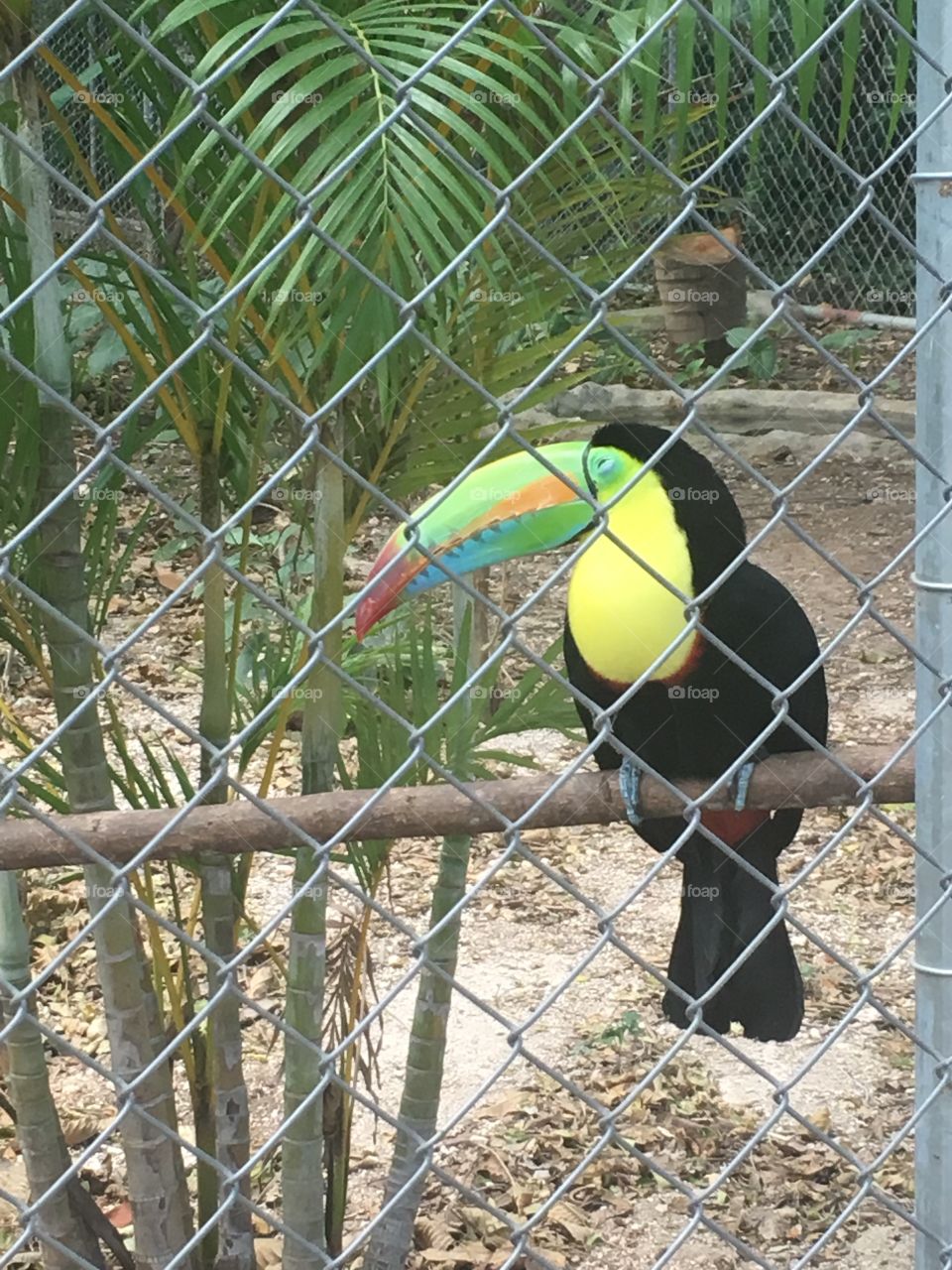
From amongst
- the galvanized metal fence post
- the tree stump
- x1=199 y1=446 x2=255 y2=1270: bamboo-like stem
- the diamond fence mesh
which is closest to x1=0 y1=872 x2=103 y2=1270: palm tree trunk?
the diamond fence mesh

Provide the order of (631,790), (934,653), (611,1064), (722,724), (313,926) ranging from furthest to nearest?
(611,1064)
(722,724)
(313,926)
(631,790)
(934,653)

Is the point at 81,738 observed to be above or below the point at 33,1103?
above

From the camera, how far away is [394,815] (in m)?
1.21

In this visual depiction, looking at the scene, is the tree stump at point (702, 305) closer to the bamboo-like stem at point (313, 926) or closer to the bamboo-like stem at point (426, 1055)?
the bamboo-like stem at point (426, 1055)

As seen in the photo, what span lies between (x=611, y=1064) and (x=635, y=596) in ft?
4.29

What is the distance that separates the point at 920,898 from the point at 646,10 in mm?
771

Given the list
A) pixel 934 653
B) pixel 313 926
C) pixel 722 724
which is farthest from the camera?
pixel 722 724

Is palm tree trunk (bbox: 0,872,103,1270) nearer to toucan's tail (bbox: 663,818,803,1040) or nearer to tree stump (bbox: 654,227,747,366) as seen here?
toucan's tail (bbox: 663,818,803,1040)

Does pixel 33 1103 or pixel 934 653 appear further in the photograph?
pixel 33 1103

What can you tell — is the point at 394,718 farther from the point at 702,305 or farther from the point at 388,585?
the point at 702,305

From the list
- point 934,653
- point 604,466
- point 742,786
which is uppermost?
point 934,653

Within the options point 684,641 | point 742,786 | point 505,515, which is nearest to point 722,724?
point 684,641

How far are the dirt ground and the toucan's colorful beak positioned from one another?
0.37 meters

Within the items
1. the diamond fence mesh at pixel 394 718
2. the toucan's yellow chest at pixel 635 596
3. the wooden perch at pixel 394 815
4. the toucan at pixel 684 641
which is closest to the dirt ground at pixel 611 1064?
the diamond fence mesh at pixel 394 718
